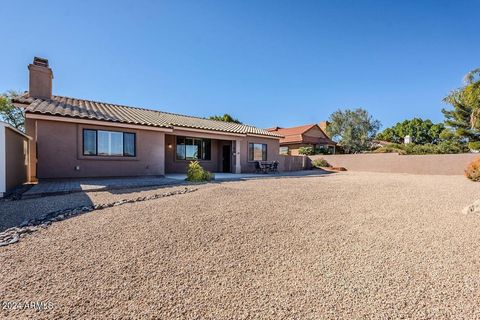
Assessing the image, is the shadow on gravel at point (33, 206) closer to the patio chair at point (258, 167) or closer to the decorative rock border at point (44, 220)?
the decorative rock border at point (44, 220)

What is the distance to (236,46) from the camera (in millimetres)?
16234

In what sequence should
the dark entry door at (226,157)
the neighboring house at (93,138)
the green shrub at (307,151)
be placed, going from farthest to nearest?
1. the green shrub at (307,151)
2. the dark entry door at (226,157)
3. the neighboring house at (93,138)

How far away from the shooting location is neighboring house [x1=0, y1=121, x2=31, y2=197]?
7871 millimetres

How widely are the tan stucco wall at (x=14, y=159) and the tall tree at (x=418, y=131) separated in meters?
52.6

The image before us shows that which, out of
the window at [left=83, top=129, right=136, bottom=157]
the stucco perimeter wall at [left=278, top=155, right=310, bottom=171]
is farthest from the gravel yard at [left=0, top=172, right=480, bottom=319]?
the stucco perimeter wall at [left=278, top=155, right=310, bottom=171]

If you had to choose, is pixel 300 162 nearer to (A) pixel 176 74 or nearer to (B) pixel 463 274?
(A) pixel 176 74

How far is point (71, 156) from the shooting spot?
11266mm

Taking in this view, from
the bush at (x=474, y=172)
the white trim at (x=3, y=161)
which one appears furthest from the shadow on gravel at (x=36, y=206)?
the bush at (x=474, y=172)

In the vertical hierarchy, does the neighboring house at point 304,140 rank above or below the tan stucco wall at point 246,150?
above

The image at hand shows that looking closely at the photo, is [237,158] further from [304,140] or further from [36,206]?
[304,140]

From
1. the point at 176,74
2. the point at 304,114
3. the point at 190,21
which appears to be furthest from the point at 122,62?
the point at 304,114

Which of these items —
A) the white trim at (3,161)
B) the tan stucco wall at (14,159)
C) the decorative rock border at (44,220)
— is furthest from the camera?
the tan stucco wall at (14,159)

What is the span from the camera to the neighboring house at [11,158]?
7.87 meters

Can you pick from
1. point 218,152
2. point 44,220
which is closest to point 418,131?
point 218,152
